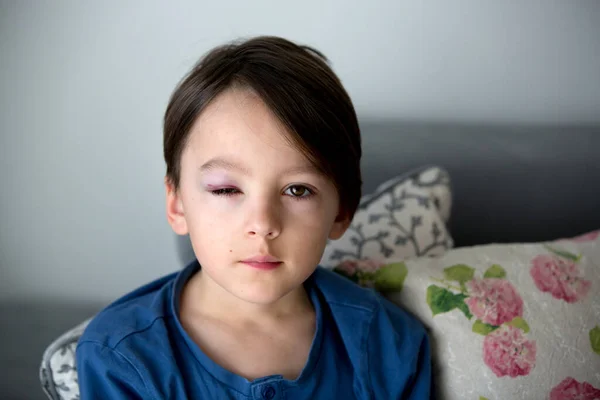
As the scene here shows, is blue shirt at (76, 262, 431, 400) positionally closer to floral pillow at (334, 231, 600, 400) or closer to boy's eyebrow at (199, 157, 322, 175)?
floral pillow at (334, 231, 600, 400)

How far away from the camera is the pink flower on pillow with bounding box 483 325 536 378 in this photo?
1033mm

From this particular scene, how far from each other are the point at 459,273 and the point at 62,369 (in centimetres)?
67

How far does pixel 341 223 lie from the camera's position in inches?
43.0

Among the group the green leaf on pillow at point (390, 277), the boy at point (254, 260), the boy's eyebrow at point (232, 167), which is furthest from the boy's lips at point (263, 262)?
the green leaf on pillow at point (390, 277)

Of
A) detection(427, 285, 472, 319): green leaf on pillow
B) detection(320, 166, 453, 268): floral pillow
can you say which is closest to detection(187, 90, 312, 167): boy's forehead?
detection(427, 285, 472, 319): green leaf on pillow

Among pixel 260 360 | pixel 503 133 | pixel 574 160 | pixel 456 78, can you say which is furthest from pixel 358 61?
pixel 260 360

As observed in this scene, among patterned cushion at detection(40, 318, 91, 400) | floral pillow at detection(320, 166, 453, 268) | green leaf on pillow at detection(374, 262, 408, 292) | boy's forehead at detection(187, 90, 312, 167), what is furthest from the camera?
floral pillow at detection(320, 166, 453, 268)

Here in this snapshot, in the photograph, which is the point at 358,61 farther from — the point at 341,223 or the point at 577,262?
the point at 577,262

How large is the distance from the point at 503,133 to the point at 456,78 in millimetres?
182

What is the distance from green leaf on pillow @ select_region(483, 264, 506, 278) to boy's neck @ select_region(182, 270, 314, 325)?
33cm

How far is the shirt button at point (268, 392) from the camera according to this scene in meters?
0.94

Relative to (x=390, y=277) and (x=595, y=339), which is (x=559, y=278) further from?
(x=390, y=277)

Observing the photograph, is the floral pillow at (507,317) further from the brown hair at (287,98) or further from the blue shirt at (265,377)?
the brown hair at (287,98)

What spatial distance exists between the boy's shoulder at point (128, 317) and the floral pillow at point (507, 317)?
397mm
